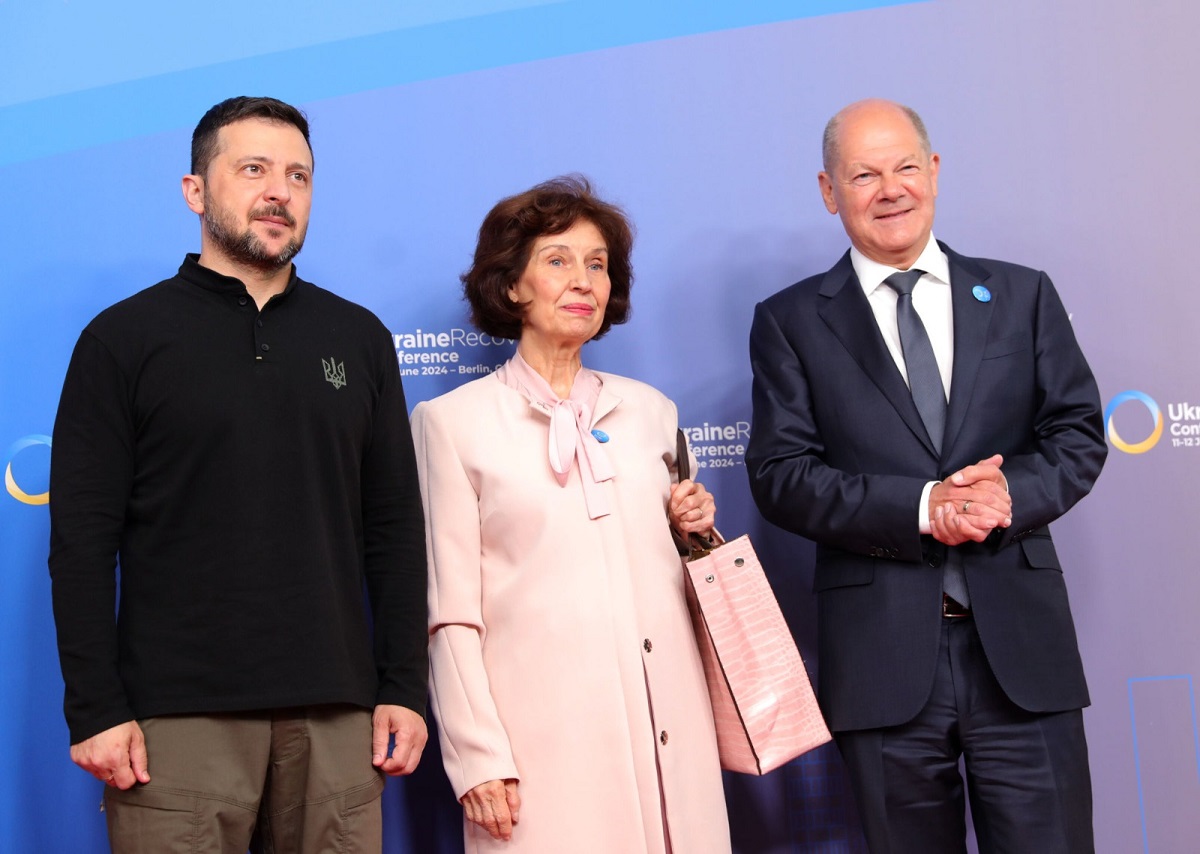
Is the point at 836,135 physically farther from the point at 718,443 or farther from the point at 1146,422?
the point at 1146,422

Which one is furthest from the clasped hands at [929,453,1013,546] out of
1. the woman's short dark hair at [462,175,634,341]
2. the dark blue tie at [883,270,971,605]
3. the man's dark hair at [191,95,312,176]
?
the man's dark hair at [191,95,312,176]

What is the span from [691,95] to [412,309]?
99 centimetres

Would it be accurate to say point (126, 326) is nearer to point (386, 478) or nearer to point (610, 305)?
point (386, 478)

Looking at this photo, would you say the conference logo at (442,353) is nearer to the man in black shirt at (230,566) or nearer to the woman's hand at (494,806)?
the man in black shirt at (230,566)

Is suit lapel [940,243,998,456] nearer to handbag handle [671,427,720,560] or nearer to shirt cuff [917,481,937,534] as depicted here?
shirt cuff [917,481,937,534]

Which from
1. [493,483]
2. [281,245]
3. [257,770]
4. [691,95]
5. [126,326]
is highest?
[691,95]

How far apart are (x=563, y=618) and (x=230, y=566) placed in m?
0.68

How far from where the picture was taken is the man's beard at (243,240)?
2.39 m

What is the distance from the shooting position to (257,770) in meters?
2.19

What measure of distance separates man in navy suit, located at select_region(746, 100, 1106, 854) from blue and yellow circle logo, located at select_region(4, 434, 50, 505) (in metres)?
1.85

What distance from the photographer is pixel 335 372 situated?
238 centimetres

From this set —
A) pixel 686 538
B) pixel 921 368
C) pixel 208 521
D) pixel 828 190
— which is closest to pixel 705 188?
pixel 828 190

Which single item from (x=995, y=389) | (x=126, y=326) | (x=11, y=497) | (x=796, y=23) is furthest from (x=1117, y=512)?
(x=11, y=497)

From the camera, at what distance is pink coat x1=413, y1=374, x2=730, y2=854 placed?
7.96 feet
